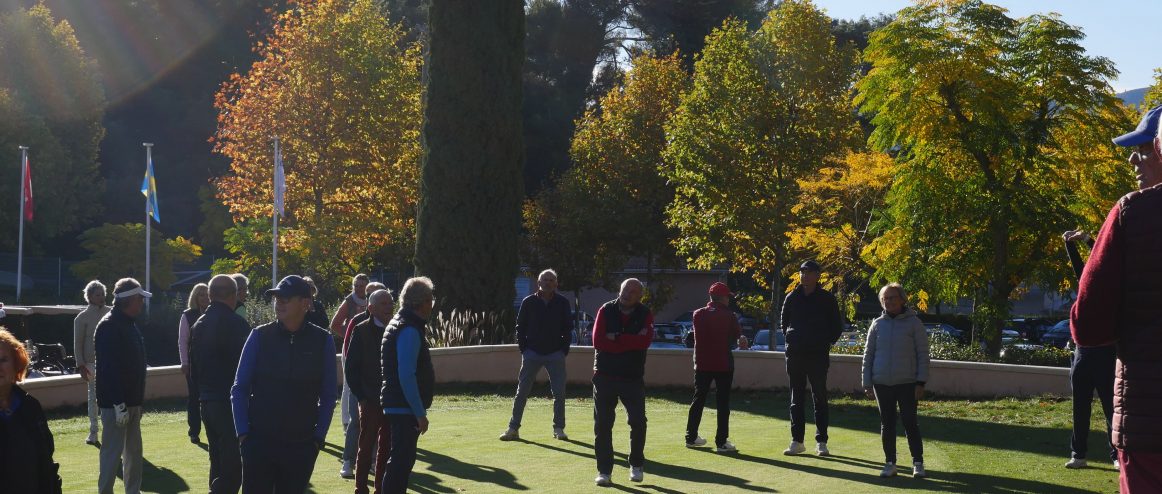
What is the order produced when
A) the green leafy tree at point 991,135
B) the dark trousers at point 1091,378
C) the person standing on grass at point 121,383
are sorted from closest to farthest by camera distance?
the person standing on grass at point 121,383 < the dark trousers at point 1091,378 < the green leafy tree at point 991,135

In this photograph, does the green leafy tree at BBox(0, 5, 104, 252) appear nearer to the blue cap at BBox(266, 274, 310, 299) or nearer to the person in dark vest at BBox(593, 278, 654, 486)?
the person in dark vest at BBox(593, 278, 654, 486)

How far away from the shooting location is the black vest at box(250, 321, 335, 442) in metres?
6.69

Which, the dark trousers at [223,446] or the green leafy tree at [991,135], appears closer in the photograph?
the dark trousers at [223,446]

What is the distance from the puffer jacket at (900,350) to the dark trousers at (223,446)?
557 centimetres

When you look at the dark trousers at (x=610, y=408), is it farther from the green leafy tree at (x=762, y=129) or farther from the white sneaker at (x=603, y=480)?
the green leafy tree at (x=762, y=129)

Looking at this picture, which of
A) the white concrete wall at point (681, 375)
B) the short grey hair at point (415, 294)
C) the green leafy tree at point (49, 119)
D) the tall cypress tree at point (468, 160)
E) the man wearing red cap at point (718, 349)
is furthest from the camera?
the green leafy tree at point (49, 119)

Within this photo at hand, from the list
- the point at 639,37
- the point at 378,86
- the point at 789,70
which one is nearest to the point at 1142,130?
the point at 789,70

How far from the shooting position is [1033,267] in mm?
21016

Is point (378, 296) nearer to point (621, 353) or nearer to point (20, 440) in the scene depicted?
point (621, 353)

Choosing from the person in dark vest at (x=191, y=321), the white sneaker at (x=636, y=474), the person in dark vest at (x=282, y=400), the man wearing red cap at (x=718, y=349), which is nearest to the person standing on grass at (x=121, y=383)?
the person in dark vest at (x=282, y=400)

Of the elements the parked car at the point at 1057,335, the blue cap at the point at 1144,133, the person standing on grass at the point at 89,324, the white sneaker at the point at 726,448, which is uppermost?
the blue cap at the point at 1144,133

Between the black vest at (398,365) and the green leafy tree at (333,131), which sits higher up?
the green leafy tree at (333,131)

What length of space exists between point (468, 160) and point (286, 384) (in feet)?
55.8

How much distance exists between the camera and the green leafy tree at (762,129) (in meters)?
33.3
